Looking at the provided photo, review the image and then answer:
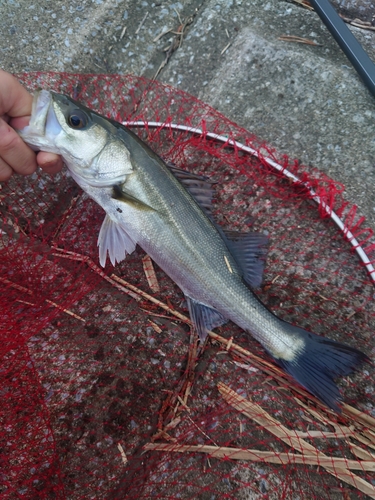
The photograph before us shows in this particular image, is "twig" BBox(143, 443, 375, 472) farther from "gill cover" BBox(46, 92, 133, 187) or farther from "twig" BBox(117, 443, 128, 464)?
"gill cover" BBox(46, 92, 133, 187)

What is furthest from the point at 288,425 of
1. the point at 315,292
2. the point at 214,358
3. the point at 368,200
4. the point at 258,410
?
the point at 368,200

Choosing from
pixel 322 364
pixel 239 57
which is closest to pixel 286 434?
pixel 322 364

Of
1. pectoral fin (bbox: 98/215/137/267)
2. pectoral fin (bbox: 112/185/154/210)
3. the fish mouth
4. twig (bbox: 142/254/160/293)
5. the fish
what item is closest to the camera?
the fish mouth

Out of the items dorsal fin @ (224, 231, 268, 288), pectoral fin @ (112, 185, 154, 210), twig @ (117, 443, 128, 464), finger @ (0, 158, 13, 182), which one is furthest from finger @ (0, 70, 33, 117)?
twig @ (117, 443, 128, 464)

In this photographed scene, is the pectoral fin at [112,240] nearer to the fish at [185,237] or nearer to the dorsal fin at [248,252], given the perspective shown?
the fish at [185,237]

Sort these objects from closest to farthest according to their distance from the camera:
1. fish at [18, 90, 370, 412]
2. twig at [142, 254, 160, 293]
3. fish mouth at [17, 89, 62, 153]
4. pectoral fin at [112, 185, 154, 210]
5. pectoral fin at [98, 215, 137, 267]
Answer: fish mouth at [17, 89, 62, 153] → fish at [18, 90, 370, 412] → pectoral fin at [112, 185, 154, 210] → pectoral fin at [98, 215, 137, 267] → twig at [142, 254, 160, 293]

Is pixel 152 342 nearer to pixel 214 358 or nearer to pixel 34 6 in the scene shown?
pixel 214 358

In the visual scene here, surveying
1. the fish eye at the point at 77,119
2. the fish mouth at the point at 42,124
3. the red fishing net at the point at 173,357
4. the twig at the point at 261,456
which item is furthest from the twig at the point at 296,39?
the twig at the point at 261,456
